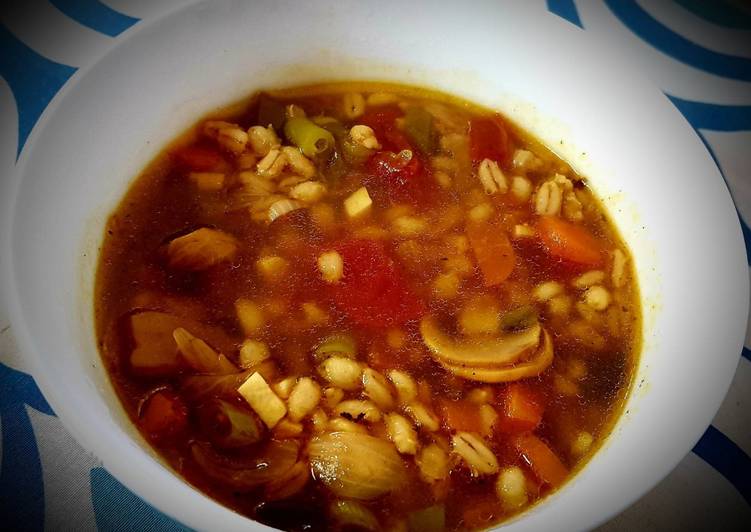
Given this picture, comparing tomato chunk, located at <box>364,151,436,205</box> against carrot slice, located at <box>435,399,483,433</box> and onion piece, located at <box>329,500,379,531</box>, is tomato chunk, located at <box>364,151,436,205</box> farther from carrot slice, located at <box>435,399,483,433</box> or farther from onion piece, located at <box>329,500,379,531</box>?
onion piece, located at <box>329,500,379,531</box>

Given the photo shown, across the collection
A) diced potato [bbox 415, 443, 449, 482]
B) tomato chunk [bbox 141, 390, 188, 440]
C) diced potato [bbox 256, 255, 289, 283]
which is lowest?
diced potato [bbox 415, 443, 449, 482]

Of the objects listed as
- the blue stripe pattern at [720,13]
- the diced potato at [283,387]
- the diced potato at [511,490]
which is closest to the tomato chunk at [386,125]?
the diced potato at [283,387]

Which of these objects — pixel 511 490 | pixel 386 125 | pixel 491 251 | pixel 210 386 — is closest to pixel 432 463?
pixel 511 490

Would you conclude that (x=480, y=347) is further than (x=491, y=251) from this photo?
No

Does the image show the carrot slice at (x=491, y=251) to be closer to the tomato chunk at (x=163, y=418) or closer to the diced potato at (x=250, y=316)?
the diced potato at (x=250, y=316)

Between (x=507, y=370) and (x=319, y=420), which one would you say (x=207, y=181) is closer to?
(x=319, y=420)

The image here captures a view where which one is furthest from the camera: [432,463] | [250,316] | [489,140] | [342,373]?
[489,140]

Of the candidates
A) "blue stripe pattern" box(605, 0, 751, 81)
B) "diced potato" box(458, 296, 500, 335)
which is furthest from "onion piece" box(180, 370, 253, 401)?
"blue stripe pattern" box(605, 0, 751, 81)
